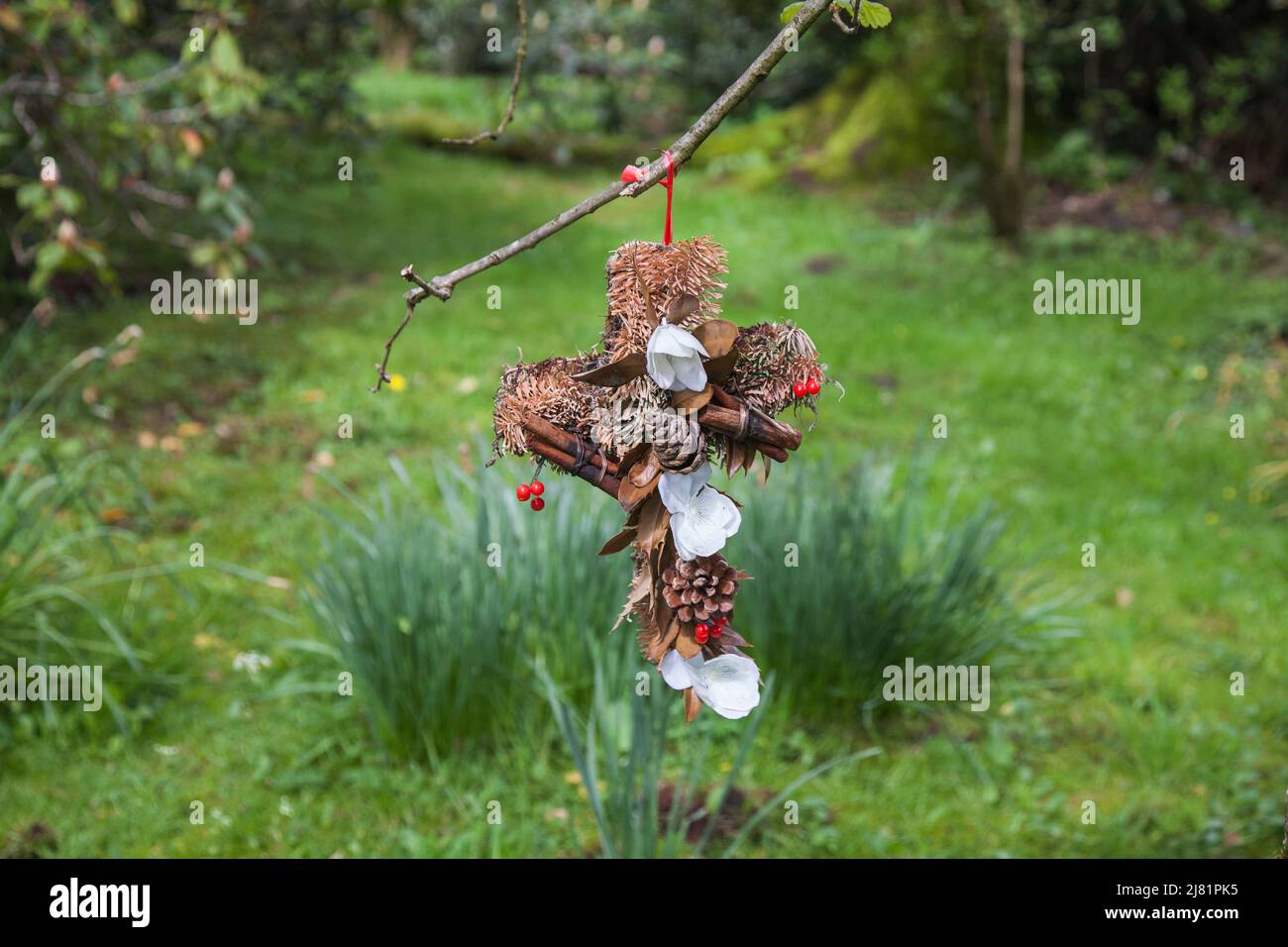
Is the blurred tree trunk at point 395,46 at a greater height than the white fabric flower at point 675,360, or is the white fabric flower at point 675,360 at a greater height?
the blurred tree trunk at point 395,46

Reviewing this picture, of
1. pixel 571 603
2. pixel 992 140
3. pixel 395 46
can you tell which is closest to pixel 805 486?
pixel 571 603

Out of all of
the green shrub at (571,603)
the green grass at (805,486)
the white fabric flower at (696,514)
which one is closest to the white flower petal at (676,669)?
the white fabric flower at (696,514)

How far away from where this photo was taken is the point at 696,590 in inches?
67.8

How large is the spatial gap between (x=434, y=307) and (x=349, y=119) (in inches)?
59.1

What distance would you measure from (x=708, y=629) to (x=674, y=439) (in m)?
0.29

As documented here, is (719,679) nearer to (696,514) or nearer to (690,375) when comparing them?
(696,514)

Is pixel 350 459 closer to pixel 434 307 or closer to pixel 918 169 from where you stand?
pixel 434 307

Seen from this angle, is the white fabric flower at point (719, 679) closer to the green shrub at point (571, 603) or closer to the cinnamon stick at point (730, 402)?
the cinnamon stick at point (730, 402)

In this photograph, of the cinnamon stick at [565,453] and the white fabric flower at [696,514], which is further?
the cinnamon stick at [565,453]

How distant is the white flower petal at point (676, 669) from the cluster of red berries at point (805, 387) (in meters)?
0.41

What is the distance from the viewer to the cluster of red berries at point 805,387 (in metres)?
1.73

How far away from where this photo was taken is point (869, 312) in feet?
24.8
